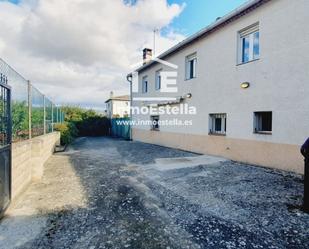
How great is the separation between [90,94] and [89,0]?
34463 mm

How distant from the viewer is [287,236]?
8.66 ft

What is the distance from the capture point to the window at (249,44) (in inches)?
281

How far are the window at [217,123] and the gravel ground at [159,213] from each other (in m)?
3.20

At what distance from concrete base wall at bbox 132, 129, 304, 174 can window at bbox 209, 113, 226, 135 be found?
37cm

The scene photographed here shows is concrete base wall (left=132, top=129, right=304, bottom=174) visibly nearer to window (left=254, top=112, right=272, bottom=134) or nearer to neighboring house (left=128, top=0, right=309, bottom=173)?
neighboring house (left=128, top=0, right=309, bottom=173)

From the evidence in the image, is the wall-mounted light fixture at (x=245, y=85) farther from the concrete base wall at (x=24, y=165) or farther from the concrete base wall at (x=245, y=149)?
the concrete base wall at (x=24, y=165)

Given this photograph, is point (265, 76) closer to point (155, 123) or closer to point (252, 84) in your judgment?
point (252, 84)

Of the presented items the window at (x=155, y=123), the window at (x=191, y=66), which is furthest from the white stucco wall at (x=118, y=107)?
the window at (x=191, y=66)

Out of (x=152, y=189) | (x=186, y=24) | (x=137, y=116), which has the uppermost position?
(x=186, y=24)

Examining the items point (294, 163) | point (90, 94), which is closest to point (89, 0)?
point (294, 163)

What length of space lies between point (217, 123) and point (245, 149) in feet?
6.68

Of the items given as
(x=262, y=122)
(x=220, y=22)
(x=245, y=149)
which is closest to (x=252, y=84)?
(x=262, y=122)

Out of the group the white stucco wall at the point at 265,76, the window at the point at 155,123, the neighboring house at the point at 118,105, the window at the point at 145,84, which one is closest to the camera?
the white stucco wall at the point at 265,76

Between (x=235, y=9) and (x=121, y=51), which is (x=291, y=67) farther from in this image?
(x=121, y=51)
